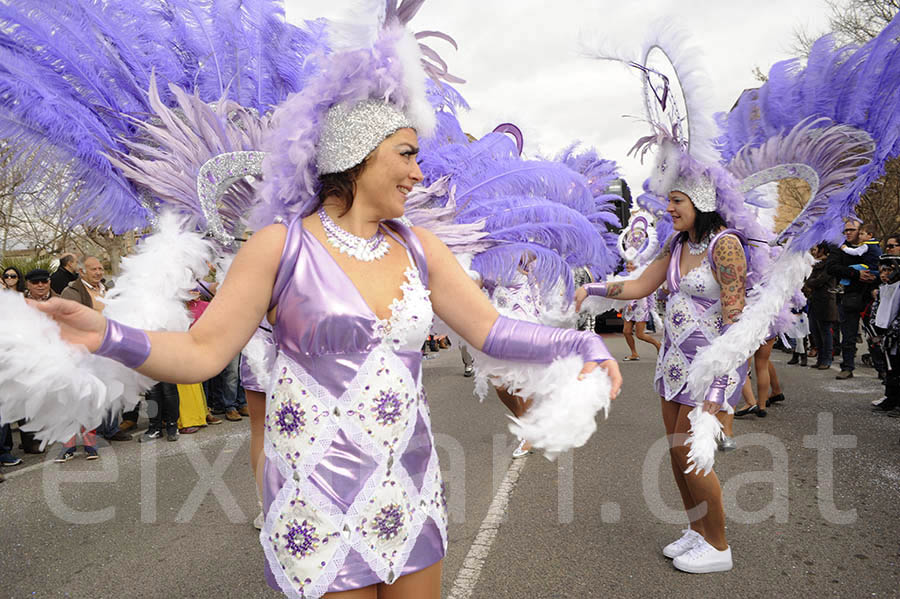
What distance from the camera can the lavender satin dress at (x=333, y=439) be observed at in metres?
1.61

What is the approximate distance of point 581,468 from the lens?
15.8 ft

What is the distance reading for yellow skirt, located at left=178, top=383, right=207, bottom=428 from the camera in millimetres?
6543

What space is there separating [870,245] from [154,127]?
859 cm

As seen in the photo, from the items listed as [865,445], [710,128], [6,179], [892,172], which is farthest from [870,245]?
[892,172]

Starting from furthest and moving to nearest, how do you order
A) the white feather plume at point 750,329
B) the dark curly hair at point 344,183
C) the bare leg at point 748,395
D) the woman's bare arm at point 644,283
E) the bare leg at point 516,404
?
the bare leg at point 748,395 → the bare leg at point 516,404 → the woman's bare arm at point 644,283 → the white feather plume at point 750,329 → the dark curly hair at point 344,183

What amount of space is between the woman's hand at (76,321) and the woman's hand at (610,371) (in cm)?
117

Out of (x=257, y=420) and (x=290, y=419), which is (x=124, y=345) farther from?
(x=257, y=420)

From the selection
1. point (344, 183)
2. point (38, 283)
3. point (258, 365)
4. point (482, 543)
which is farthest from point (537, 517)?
point (38, 283)

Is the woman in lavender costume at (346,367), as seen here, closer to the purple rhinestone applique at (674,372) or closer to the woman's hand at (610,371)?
the woman's hand at (610,371)

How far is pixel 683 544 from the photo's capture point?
3.25 metres

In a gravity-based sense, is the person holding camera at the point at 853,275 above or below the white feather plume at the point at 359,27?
below

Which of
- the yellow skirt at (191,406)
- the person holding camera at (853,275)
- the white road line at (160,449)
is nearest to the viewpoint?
the white road line at (160,449)

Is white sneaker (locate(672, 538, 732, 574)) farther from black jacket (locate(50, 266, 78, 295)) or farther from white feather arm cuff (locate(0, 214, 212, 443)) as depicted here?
black jacket (locate(50, 266, 78, 295))

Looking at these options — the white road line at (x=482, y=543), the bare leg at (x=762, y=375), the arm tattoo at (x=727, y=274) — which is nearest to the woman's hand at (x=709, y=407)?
the arm tattoo at (x=727, y=274)
